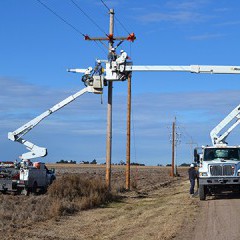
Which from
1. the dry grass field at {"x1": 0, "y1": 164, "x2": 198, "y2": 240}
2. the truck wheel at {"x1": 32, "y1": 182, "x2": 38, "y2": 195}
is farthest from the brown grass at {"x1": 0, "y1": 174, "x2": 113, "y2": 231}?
the truck wheel at {"x1": 32, "y1": 182, "x2": 38, "y2": 195}

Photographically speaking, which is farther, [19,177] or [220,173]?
[19,177]

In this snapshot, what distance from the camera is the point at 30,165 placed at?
3244 cm

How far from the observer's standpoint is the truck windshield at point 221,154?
2864 centimetres

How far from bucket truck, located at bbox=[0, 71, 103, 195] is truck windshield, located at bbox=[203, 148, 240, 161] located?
6529 mm

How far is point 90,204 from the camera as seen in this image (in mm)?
23938

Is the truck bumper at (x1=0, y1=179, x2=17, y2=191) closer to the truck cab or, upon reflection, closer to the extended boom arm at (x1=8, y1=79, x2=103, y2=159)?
the extended boom arm at (x1=8, y1=79, x2=103, y2=159)

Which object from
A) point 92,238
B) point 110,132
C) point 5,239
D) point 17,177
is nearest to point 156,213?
point 92,238

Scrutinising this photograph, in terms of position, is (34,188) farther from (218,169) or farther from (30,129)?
(218,169)

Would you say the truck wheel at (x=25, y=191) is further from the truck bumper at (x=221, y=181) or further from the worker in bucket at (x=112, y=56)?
the truck bumper at (x=221, y=181)

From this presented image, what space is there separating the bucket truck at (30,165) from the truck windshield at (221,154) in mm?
6529

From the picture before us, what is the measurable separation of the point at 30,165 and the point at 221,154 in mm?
10864

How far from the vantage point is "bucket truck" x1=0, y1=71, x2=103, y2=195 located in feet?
101

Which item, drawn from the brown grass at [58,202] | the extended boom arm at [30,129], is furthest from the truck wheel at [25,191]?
the brown grass at [58,202]

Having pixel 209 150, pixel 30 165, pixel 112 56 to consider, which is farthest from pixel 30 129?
pixel 209 150
